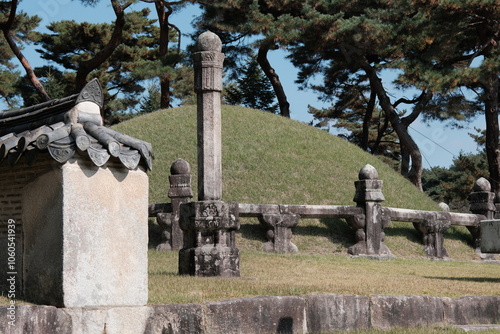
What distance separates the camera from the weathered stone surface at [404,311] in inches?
290

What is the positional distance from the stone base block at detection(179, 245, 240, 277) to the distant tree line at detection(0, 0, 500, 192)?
13.9m

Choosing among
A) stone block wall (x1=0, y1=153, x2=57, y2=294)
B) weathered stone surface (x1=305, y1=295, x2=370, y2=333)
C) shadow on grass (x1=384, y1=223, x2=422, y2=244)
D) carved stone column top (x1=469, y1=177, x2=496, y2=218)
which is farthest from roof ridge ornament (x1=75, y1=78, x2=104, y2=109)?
carved stone column top (x1=469, y1=177, x2=496, y2=218)

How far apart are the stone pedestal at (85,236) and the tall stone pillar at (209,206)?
3634 millimetres

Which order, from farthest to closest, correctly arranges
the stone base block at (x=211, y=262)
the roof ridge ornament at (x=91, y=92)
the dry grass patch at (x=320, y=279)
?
the stone base block at (x=211, y=262) < the dry grass patch at (x=320, y=279) < the roof ridge ornament at (x=91, y=92)

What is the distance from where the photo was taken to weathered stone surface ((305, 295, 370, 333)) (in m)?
7.03

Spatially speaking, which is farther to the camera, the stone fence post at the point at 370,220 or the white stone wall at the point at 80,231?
the stone fence post at the point at 370,220

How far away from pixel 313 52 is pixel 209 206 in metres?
20.7

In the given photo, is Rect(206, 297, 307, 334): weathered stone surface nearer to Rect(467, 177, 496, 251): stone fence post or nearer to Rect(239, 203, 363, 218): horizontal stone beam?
Rect(239, 203, 363, 218): horizontal stone beam

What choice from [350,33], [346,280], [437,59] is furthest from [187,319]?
[350,33]

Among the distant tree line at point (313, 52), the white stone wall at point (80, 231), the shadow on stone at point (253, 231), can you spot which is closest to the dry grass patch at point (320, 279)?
the white stone wall at point (80, 231)

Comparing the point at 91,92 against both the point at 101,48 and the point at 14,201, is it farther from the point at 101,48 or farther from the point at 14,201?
the point at 101,48

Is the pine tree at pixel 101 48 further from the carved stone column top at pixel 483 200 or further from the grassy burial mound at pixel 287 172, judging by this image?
the carved stone column top at pixel 483 200

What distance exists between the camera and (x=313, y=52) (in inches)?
1171

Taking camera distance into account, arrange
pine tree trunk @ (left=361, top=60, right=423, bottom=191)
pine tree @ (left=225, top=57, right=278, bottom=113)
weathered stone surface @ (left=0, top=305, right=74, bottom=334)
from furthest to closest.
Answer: pine tree @ (left=225, top=57, right=278, bottom=113) < pine tree trunk @ (left=361, top=60, right=423, bottom=191) < weathered stone surface @ (left=0, top=305, right=74, bottom=334)
